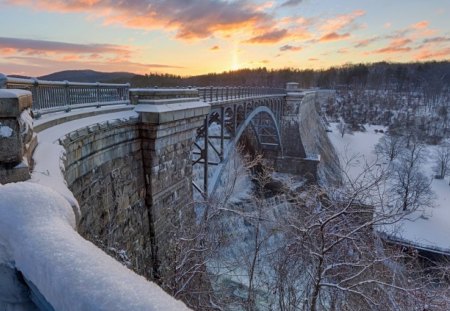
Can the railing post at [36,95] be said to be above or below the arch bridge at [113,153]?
above

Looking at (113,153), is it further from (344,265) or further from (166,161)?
(344,265)

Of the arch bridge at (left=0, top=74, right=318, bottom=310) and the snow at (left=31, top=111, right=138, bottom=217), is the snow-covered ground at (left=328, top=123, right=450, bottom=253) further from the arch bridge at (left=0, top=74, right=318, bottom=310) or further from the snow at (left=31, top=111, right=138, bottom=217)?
the snow at (left=31, top=111, right=138, bottom=217)

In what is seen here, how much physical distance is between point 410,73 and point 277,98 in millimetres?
89748

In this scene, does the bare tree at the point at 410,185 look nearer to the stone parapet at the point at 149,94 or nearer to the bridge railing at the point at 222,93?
the bridge railing at the point at 222,93

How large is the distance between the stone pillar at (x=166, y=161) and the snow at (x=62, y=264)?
5.48 metres

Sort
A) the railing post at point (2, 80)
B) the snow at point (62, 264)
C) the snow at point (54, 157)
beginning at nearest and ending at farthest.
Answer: the snow at point (62, 264) → the snow at point (54, 157) → the railing post at point (2, 80)

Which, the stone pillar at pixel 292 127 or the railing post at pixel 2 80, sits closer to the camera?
the railing post at pixel 2 80

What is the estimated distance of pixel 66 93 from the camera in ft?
19.1

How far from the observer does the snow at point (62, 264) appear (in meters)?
0.96

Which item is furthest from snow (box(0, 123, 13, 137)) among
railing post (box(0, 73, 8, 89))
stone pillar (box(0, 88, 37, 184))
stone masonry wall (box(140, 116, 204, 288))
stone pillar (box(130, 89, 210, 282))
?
stone masonry wall (box(140, 116, 204, 288))

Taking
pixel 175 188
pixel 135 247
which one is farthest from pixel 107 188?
pixel 175 188

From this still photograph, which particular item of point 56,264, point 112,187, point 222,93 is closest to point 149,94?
point 112,187

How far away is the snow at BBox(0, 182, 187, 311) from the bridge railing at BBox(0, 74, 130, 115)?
9.36 feet

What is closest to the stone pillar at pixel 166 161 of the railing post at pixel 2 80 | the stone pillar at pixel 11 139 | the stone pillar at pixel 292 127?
the railing post at pixel 2 80
